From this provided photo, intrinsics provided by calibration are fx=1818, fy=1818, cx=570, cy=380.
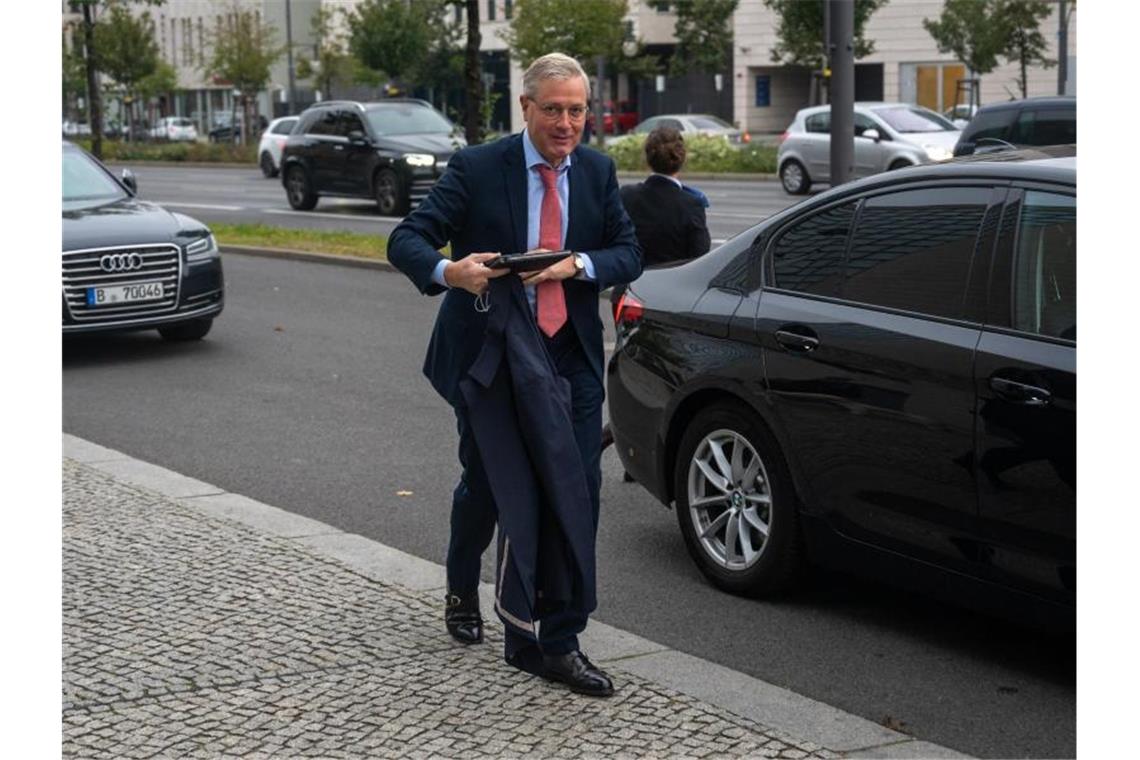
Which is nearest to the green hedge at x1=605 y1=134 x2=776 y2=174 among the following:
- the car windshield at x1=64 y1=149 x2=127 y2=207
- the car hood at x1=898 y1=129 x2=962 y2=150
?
the car hood at x1=898 y1=129 x2=962 y2=150

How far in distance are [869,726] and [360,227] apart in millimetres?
21397

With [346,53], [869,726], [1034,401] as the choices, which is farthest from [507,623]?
[346,53]

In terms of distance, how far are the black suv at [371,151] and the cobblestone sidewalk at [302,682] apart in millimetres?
20412

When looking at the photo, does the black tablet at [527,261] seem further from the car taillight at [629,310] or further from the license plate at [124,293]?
the license plate at [124,293]

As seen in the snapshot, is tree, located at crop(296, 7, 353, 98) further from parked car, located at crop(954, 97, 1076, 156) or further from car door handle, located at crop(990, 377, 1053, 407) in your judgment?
car door handle, located at crop(990, 377, 1053, 407)

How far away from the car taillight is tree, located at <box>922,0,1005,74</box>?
48.0 m

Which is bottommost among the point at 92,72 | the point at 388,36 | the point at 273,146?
the point at 273,146

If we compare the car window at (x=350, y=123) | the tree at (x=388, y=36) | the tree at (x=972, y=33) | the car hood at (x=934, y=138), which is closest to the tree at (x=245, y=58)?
the tree at (x=388, y=36)

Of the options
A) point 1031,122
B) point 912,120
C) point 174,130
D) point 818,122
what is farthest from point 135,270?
point 174,130

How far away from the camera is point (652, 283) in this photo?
22.8 ft

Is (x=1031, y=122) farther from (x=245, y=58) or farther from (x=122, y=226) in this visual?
(x=245, y=58)

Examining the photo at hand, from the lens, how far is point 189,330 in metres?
13.9

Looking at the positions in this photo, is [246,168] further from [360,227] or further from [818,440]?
[818,440]

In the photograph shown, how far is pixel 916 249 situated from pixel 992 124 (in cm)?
1635
